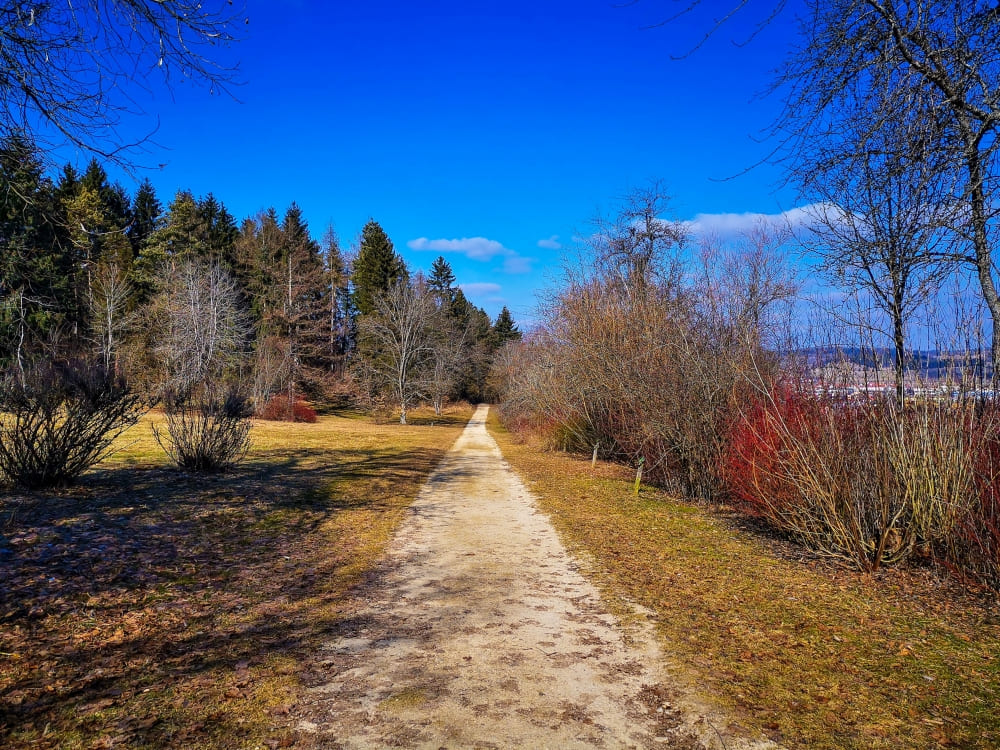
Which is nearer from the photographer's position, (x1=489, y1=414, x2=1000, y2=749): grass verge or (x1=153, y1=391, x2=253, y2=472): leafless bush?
(x1=489, y1=414, x2=1000, y2=749): grass verge

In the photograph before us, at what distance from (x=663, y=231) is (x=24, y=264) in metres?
20.7

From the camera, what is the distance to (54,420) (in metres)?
8.55

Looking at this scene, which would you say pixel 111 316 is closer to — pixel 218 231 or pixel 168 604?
pixel 218 231

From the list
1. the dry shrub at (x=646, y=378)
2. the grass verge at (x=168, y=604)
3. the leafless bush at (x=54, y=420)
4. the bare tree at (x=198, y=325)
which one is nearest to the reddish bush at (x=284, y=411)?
the bare tree at (x=198, y=325)

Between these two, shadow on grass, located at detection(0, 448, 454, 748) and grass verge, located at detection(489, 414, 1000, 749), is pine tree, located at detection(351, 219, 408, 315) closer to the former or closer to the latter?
shadow on grass, located at detection(0, 448, 454, 748)

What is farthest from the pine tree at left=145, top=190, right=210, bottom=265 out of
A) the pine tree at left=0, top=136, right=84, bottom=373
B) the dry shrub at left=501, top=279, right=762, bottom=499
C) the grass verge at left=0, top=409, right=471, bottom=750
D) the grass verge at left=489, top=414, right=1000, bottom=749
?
the grass verge at left=489, top=414, right=1000, bottom=749

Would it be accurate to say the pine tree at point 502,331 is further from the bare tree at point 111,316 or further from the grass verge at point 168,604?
the grass verge at point 168,604

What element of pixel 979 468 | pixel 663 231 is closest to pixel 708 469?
pixel 979 468

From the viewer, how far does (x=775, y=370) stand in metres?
9.34

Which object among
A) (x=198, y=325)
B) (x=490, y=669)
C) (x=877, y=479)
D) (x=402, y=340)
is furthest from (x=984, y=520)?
(x=402, y=340)

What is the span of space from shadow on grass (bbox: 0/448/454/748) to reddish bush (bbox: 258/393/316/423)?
26117 millimetres

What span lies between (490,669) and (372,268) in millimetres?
50897

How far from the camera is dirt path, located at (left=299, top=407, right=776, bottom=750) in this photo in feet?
10.3

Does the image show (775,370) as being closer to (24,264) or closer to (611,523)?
(611,523)
